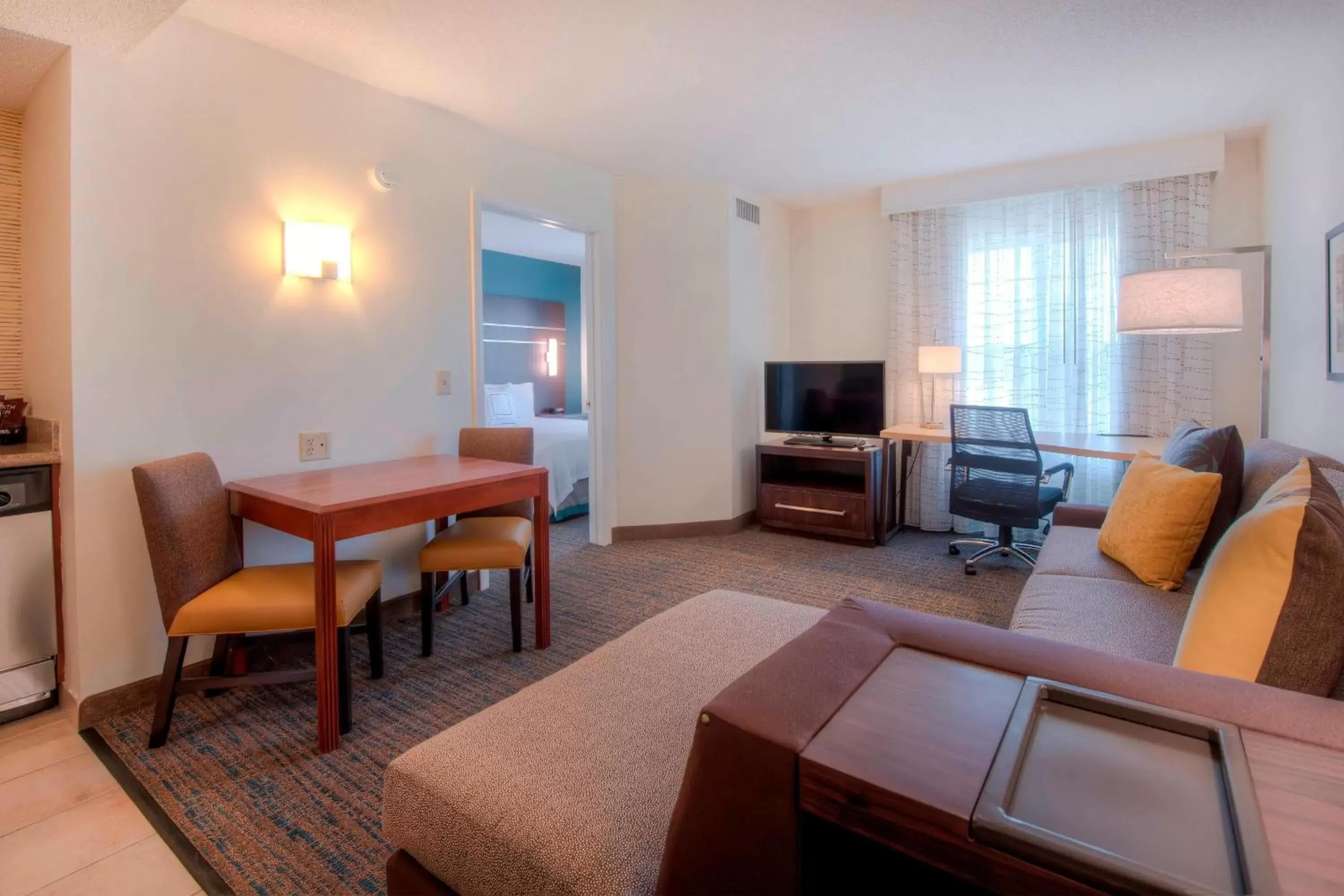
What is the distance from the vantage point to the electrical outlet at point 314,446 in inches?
107

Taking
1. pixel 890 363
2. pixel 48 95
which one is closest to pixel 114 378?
pixel 48 95

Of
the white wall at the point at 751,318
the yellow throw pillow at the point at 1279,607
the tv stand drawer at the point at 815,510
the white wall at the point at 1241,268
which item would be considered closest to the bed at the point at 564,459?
the white wall at the point at 751,318

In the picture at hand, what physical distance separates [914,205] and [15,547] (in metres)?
4.89

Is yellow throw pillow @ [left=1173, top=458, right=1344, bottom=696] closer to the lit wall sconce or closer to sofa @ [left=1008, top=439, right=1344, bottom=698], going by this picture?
sofa @ [left=1008, top=439, right=1344, bottom=698]

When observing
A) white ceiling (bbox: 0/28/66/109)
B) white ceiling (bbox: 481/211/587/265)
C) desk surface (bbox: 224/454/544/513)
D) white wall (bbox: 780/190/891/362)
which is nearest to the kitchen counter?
desk surface (bbox: 224/454/544/513)

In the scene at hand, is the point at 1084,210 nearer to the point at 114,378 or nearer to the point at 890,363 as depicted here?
the point at 890,363

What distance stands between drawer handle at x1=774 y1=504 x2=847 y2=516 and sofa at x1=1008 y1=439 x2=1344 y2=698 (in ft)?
5.90

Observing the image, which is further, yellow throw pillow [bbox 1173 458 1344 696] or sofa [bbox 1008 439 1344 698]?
sofa [bbox 1008 439 1344 698]

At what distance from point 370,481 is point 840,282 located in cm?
380

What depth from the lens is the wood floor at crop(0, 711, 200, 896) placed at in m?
1.53

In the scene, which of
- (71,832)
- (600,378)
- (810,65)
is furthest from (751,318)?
(71,832)

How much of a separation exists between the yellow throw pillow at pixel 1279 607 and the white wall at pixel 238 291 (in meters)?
2.92

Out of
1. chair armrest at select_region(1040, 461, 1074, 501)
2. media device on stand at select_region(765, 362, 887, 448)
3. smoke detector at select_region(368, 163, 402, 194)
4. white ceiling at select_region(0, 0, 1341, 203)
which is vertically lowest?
chair armrest at select_region(1040, 461, 1074, 501)

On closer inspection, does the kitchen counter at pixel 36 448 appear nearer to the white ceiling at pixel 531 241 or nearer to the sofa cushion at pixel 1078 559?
the white ceiling at pixel 531 241
